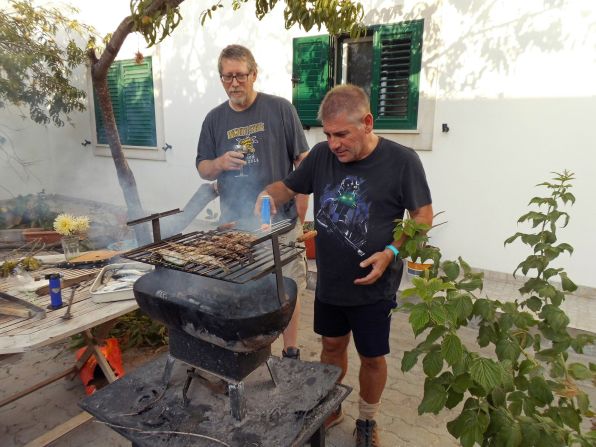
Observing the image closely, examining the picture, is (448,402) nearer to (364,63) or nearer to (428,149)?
(428,149)

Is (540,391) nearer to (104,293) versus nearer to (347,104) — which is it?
(347,104)

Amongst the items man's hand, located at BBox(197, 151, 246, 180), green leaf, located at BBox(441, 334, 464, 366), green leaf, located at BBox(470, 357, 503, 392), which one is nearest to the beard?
man's hand, located at BBox(197, 151, 246, 180)

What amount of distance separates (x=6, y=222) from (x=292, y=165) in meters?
5.82

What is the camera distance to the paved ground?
3.07 metres

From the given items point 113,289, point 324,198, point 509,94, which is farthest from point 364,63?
point 113,289

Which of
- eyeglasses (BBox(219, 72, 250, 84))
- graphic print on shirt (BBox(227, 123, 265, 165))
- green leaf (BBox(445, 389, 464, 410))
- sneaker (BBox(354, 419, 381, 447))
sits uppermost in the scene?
eyeglasses (BBox(219, 72, 250, 84))

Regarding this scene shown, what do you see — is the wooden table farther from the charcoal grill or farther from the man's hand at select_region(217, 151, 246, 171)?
the man's hand at select_region(217, 151, 246, 171)

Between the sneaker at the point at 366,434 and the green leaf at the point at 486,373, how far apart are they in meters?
1.55

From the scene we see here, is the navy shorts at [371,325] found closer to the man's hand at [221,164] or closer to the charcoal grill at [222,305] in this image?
the charcoal grill at [222,305]

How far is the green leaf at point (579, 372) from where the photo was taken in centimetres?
169

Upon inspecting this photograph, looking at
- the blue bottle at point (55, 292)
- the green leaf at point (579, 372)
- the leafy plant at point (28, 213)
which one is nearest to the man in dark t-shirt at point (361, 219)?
the green leaf at point (579, 372)

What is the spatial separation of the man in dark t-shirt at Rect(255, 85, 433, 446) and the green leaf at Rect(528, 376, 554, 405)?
3.04 ft

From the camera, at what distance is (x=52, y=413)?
3.40 meters

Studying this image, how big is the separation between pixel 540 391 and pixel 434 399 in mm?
411
